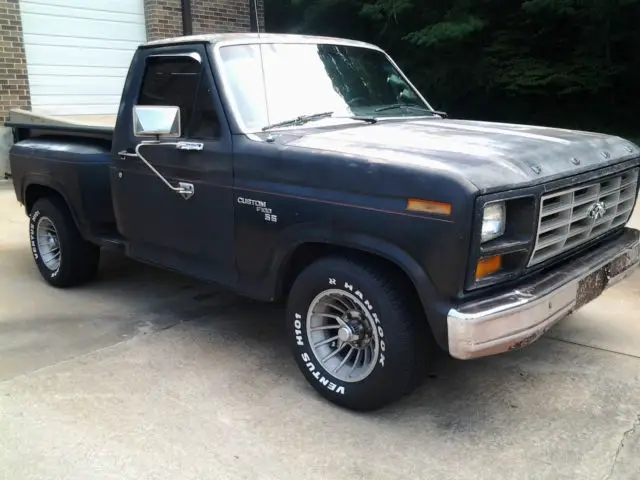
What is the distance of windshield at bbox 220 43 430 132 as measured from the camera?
397 centimetres

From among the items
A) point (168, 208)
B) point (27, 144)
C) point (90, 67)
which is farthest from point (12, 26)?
point (168, 208)

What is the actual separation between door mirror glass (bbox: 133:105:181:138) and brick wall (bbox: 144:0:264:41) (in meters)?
9.11

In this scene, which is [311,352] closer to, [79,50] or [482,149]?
[482,149]

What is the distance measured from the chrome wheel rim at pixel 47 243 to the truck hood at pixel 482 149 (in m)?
3.15

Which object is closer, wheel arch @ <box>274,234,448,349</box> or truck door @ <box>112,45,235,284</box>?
wheel arch @ <box>274,234,448,349</box>

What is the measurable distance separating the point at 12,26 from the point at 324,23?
5.93 meters

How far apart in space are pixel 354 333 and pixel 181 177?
1.59 metres

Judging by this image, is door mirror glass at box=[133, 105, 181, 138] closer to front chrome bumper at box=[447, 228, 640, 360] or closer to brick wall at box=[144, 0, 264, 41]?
front chrome bumper at box=[447, 228, 640, 360]

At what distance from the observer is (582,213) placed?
137 inches

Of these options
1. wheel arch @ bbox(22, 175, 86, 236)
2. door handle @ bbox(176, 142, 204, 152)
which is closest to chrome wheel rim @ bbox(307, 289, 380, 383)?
door handle @ bbox(176, 142, 204, 152)

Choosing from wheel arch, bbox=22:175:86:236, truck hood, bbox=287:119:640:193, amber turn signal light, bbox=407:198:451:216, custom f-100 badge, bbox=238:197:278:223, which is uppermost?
truck hood, bbox=287:119:640:193

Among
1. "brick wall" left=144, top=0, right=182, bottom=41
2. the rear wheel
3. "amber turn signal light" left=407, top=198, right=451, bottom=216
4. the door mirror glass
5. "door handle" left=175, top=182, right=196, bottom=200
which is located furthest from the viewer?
"brick wall" left=144, top=0, right=182, bottom=41

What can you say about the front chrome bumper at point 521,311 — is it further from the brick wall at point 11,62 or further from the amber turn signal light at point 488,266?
the brick wall at point 11,62

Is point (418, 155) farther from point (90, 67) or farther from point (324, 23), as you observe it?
point (324, 23)
